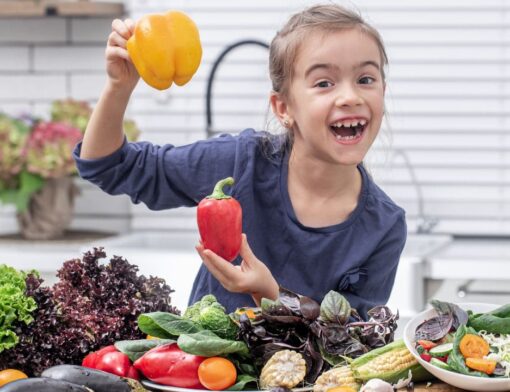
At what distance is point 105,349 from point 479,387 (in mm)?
668

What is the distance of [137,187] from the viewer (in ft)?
8.16

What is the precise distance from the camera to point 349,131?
2225 millimetres

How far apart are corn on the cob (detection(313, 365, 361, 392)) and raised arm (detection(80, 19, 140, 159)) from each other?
77 centimetres

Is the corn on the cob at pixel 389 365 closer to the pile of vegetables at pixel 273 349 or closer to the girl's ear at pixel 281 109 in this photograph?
the pile of vegetables at pixel 273 349

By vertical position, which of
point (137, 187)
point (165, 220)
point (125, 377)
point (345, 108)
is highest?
point (345, 108)

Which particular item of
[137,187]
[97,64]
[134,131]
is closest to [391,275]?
[137,187]

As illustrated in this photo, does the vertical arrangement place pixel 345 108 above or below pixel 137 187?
above

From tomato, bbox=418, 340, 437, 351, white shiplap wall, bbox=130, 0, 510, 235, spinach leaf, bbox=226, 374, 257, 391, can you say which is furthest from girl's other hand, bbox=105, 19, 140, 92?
white shiplap wall, bbox=130, 0, 510, 235

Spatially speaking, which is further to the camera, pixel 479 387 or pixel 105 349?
pixel 105 349

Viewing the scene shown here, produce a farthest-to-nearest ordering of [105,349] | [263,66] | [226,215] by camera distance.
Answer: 1. [263,66]
2. [226,215]
3. [105,349]

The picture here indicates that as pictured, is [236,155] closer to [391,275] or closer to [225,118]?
[391,275]

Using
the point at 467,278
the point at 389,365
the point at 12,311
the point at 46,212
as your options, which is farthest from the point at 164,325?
the point at 46,212

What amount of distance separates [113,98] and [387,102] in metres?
2.50

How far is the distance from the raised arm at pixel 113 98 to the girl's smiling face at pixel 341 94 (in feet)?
1.24
